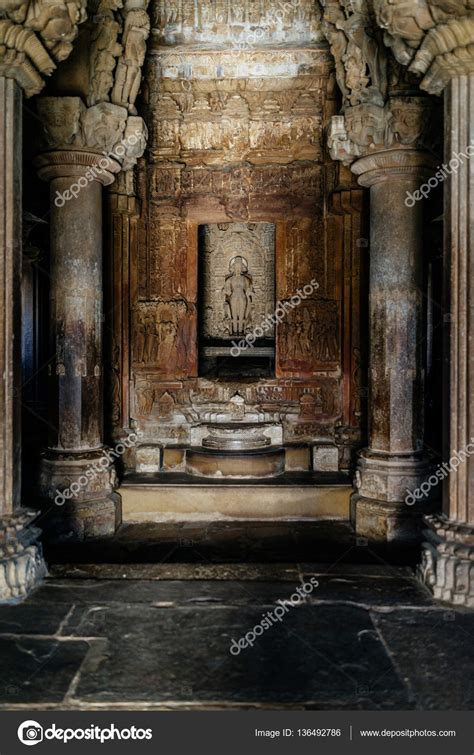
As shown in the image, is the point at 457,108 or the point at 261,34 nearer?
the point at 457,108

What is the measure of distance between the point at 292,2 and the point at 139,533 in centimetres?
707

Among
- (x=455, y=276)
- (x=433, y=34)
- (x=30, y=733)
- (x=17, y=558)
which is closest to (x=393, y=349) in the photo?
(x=455, y=276)

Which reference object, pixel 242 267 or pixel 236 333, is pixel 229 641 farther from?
pixel 242 267

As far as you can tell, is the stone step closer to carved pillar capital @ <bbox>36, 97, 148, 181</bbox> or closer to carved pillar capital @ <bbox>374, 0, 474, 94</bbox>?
carved pillar capital @ <bbox>36, 97, 148, 181</bbox>

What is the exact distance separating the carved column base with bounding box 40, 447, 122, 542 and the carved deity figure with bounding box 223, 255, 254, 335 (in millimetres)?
3506

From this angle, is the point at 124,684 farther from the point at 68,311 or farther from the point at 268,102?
the point at 268,102

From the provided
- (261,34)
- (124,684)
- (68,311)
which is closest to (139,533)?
(68,311)

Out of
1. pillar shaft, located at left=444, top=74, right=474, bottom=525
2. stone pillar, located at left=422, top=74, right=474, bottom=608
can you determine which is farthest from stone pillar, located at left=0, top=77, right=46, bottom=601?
pillar shaft, located at left=444, top=74, right=474, bottom=525

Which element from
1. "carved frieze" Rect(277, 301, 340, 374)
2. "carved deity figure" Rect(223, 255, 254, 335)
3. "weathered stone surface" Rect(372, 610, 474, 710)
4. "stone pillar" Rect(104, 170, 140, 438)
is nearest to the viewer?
"weathered stone surface" Rect(372, 610, 474, 710)

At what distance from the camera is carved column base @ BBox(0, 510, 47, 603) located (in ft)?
13.2

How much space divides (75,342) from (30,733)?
431cm

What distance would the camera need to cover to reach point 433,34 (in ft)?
13.3

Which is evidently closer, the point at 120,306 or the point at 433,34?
the point at 433,34

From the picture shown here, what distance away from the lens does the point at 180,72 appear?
324 inches
